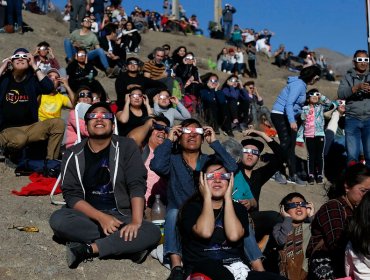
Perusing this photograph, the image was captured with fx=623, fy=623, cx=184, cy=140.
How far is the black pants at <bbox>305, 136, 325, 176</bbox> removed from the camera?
35.2 feet

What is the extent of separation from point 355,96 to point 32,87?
449cm

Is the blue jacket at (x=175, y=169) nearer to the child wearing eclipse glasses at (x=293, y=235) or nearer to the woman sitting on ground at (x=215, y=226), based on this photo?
the woman sitting on ground at (x=215, y=226)

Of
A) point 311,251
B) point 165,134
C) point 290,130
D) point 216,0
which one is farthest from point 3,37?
point 216,0

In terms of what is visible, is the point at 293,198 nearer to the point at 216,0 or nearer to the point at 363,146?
the point at 363,146

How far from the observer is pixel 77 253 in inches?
212

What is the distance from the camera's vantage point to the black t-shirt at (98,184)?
5898mm

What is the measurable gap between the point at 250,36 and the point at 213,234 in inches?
947

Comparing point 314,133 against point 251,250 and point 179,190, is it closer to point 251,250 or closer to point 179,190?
point 179,190

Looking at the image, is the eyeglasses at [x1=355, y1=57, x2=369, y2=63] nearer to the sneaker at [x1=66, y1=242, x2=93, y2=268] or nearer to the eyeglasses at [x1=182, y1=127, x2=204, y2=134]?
the eyeglasses at [x1=182, y1=127, x2=204, y2=134]

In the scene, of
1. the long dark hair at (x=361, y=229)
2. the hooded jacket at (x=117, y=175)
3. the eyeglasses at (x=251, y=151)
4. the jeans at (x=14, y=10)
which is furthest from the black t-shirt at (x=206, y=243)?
the jeans at (x=14, y=10)

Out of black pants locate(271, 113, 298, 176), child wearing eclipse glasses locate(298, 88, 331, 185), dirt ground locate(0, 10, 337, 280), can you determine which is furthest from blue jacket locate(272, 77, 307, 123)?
dirt ground locate(0, 10, 337, 280)

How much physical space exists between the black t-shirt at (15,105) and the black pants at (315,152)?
194 inches

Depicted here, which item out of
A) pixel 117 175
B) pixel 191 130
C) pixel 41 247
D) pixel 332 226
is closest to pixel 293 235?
pixel 332 226

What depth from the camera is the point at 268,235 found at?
21.3 ft
